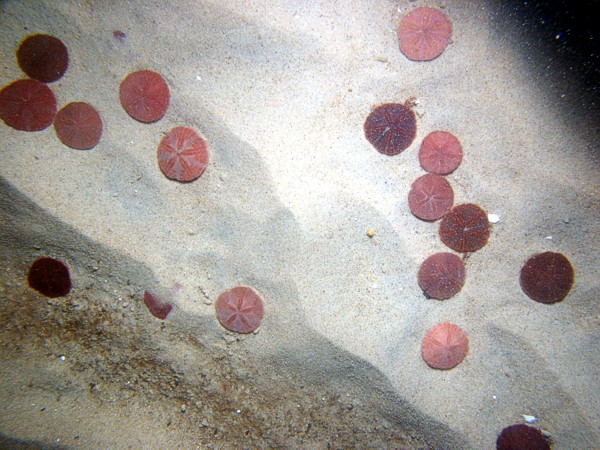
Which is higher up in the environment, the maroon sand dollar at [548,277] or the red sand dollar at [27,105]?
the maroon sand dollar at [548,277]

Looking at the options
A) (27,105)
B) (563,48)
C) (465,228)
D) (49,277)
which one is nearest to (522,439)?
(465,228)

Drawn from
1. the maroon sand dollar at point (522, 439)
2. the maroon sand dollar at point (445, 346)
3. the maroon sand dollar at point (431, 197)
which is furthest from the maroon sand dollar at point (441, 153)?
the maroon sand dollar at point (522, 439)

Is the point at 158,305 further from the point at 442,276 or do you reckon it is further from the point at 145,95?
the point at 442,276

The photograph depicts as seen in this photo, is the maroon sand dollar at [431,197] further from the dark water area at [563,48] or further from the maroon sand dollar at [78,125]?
the maroon sand dollar at [78,125]

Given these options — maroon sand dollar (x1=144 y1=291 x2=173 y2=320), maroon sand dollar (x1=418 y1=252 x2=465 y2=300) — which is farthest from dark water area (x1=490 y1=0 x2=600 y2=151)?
maroon sand dollar (x1=144 y1=291 x2=173 y2=320)

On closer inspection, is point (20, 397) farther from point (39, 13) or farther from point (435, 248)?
point (435, 248)

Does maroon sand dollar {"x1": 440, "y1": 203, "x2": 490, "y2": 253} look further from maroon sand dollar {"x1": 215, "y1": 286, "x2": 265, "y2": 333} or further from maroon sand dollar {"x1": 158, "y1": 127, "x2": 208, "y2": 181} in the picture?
maroon sand dollar {"x1": 158, "y1": 127, "x2": 208, "y2": 181}
